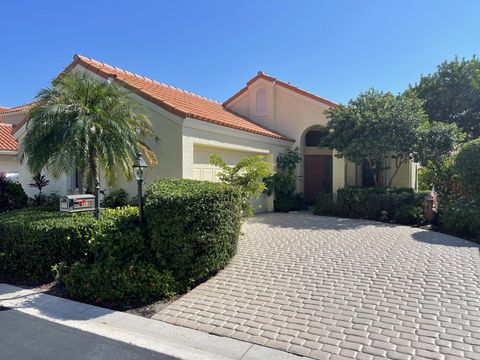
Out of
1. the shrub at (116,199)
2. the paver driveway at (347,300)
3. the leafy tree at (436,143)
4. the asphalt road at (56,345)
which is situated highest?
the leafy tree at (436,143)

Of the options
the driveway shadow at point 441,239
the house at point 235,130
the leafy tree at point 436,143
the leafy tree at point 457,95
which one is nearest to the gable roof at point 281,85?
the house at point 235,130

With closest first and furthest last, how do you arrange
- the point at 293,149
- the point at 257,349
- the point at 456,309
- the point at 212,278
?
the point at 257,349, the point at 456,309, the point at 212,278, the point at 293,149

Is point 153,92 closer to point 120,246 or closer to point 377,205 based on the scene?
point 120,246

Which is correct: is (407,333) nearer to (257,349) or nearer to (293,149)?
(257,349)

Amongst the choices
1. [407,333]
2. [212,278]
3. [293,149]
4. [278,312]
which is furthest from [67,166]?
[293,149]

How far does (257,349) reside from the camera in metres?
3.95

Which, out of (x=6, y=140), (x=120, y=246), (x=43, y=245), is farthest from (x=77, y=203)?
(x=6, y=140)

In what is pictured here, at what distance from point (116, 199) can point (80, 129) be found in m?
3.10

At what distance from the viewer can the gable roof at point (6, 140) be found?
17875mm

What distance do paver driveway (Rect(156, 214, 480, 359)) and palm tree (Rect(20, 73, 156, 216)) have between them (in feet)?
12.3

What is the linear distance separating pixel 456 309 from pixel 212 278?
3672mm

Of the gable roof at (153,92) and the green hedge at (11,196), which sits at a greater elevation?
the gable roof at (153,92)

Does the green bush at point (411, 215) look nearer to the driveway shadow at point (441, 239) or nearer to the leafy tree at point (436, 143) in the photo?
the driveway shadow at point (441, 239)

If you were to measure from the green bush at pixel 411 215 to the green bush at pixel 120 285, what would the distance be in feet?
29.7
